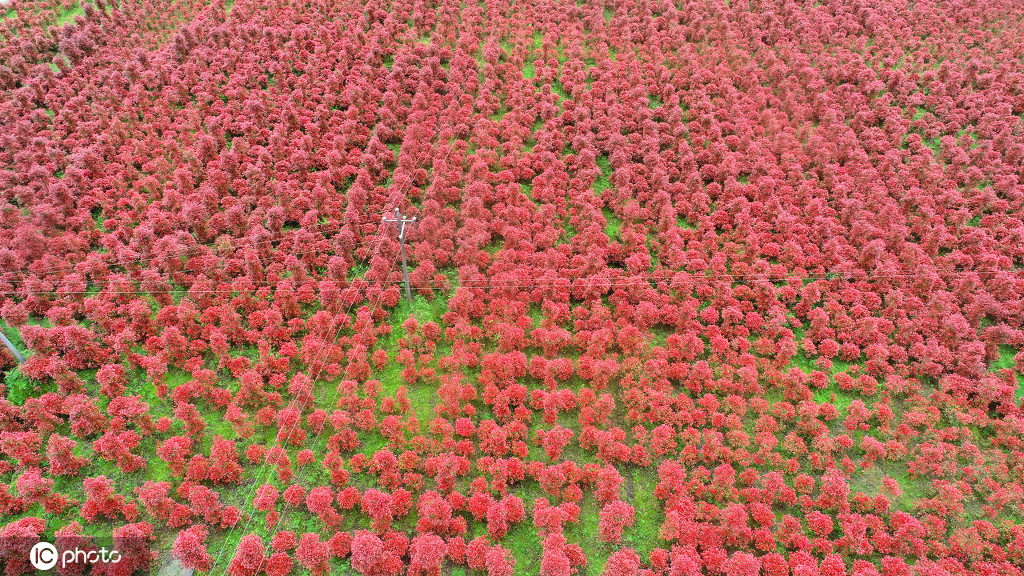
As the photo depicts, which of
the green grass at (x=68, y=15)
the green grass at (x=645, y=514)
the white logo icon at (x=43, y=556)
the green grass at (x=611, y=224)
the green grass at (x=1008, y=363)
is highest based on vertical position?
the green grass at (x=1008, y=363)

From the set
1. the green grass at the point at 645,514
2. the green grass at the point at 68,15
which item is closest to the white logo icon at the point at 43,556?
the green grass at the point at 645,514

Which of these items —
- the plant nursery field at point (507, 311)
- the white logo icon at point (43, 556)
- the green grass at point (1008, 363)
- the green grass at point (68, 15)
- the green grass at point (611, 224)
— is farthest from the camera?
the green grass at point (68, 15)

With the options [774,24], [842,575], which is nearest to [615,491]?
[842,575]

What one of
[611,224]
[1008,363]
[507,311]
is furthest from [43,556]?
[1008,363]

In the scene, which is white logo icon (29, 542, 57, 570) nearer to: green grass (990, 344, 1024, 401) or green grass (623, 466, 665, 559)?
green grass (623, 466, 665, 559)

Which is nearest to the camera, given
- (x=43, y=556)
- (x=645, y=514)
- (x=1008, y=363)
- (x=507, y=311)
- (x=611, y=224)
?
(x=43, y=556)

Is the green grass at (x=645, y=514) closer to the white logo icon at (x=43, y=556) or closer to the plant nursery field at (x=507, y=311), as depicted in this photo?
the plant nursery field at (x=507, y=311)

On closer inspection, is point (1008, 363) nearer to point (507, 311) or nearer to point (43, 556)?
point (507, 311)

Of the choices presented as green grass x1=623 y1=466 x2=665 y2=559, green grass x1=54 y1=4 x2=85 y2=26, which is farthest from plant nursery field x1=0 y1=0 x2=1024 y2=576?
green grass x1=54 y1=4 x2=85 y2=26
